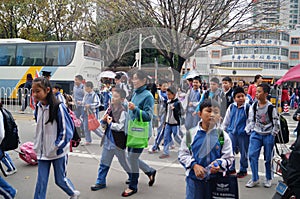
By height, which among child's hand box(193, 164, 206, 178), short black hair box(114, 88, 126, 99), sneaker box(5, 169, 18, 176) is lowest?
sneaker box(5, 169, 18, 176)

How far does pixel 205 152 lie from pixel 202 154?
27 millimetres

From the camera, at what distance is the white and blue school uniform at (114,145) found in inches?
116

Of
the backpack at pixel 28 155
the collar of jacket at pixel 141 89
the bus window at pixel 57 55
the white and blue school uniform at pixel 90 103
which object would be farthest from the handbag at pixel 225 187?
the bus window at pixel 57 55

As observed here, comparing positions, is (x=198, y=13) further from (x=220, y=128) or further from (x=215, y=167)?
(x=215, y=167)

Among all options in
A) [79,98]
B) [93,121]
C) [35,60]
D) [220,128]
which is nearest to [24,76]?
[35,60]

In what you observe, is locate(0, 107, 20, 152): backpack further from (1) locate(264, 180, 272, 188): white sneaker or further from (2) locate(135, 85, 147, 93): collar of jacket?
(1) locate(264, 180, 272, 188): white sneaker

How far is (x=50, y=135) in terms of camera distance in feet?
9.01

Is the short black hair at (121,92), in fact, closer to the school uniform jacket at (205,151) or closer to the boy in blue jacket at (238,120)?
the school uniform jacket at (205,151)

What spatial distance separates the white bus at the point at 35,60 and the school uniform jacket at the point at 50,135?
843 centimetres

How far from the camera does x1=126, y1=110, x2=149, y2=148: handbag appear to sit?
2.82 meters

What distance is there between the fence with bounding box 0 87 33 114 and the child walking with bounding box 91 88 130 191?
24.8ft

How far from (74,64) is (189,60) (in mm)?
10180

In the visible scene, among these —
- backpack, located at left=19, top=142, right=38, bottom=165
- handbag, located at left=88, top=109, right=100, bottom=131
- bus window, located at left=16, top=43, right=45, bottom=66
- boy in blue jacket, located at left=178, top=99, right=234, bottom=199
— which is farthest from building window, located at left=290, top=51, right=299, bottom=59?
boy in blue jacket, located at left=178, top=99, right=234, bottom=199

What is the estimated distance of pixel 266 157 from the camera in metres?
3.74
